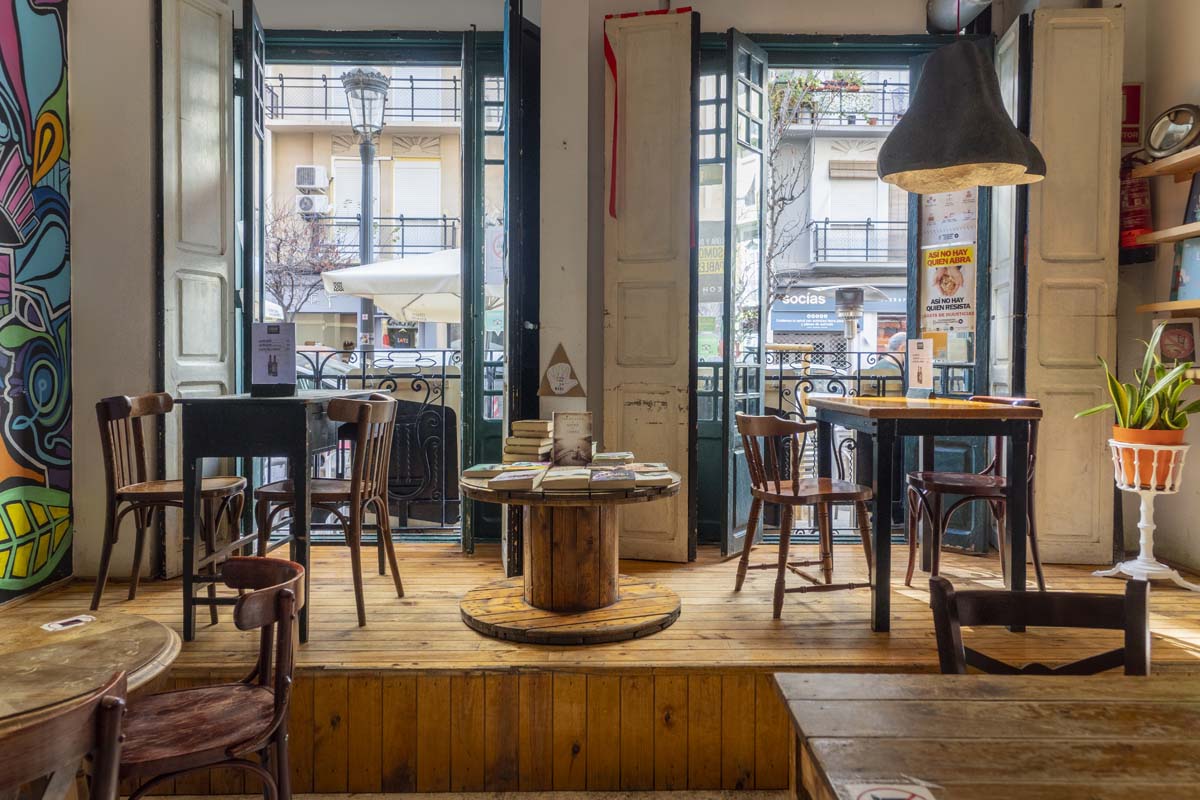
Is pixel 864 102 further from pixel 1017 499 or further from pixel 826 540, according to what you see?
pixel 1017 499

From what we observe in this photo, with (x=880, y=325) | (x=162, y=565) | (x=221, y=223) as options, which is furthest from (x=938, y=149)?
(x=880, y=325)

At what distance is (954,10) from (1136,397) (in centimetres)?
240

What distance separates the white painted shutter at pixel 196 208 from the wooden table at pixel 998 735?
3.67 meters

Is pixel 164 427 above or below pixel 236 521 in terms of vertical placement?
above

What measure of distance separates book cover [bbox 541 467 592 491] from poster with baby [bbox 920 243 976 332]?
2896 millimetres

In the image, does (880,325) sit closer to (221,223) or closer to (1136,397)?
(1136,397)

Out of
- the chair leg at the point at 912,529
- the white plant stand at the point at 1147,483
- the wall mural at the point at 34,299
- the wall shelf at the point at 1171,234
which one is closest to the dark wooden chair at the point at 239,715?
the wall mural at the point at 34,299

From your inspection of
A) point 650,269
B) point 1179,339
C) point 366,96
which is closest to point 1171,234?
point 1179,339

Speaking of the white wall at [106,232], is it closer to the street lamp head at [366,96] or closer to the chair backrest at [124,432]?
the chair backrest at [124,432]

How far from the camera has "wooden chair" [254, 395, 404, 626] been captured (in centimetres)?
315

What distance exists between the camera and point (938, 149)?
10.3 ft

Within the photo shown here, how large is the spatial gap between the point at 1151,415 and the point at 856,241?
12.9m

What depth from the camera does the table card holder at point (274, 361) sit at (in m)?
3.16

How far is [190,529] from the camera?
9.96 ft
